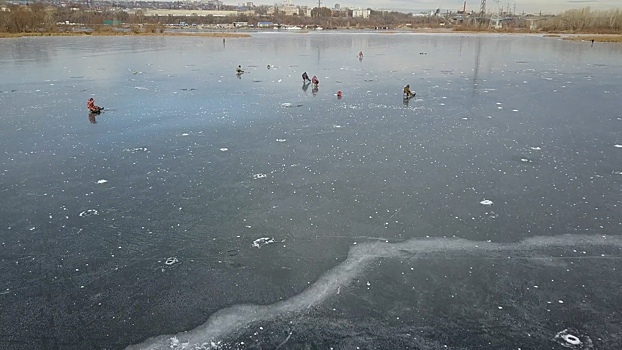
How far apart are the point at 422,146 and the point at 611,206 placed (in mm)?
3502

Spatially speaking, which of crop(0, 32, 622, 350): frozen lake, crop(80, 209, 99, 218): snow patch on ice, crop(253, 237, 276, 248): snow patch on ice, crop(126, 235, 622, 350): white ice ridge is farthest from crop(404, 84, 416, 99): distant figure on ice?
crop(80, 209, 99, 218): snow patch on ice

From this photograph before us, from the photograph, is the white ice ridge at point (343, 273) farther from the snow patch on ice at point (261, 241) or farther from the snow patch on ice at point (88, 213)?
the snow patch on ice at point (88, 213)

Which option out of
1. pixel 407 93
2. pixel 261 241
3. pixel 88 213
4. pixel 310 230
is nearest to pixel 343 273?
pixel 310 230

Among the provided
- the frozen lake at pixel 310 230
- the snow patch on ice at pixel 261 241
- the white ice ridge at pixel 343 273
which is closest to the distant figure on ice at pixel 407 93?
the frozen lake at pixel 310 230

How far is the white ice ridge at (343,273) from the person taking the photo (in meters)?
3.60

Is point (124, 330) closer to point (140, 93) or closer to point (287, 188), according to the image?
point (287, 188)

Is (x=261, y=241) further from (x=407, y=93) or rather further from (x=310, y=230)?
(x=407, y=93)

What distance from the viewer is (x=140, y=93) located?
1476cm

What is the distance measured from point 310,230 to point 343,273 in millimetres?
998

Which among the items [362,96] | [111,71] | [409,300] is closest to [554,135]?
[362,96]

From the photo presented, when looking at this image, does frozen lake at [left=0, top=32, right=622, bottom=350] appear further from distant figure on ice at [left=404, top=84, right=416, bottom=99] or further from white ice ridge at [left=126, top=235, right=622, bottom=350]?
distant figure on ice at [left=404, top=84, right=416, bottom=99]

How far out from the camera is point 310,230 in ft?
17.5

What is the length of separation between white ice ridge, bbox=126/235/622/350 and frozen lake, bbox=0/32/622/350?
0.02 meters

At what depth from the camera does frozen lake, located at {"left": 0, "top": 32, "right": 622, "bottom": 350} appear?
3727 millimetres
